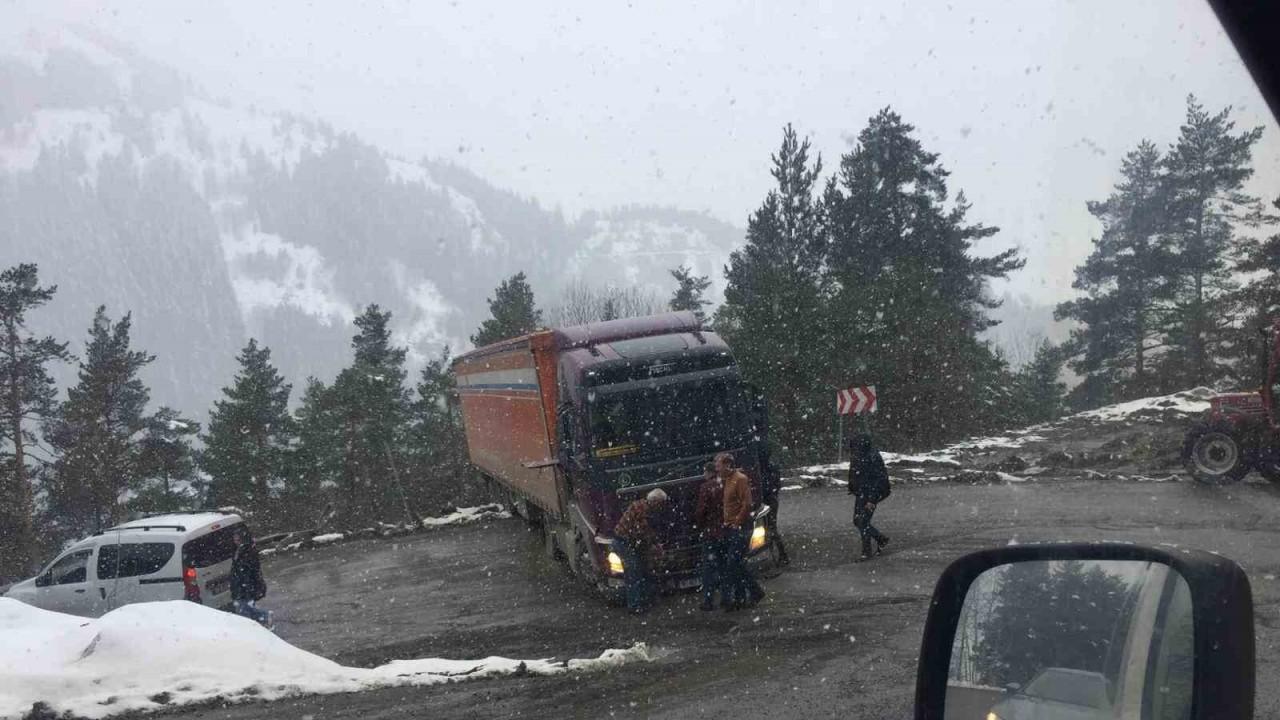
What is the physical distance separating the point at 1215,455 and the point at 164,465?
43918mm

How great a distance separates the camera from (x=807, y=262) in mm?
46094

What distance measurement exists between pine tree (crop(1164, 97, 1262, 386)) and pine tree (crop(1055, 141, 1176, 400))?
0.71 metres

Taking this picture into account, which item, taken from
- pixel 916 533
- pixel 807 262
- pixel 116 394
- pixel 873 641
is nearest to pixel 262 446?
pixel 116 394

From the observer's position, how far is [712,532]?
1175 cm

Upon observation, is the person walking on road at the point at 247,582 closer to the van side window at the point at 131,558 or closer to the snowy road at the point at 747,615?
the snowy road at the point at 747,615

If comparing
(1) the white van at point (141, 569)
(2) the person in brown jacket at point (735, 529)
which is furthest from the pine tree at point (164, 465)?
(2) the person in brown jacket at point (735, 529)

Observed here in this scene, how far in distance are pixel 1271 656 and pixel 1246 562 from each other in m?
4.05

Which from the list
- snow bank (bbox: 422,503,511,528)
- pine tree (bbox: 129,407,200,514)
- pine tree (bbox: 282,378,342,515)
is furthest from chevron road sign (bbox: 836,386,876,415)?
pine tree (bbox: 129,407,200,514)

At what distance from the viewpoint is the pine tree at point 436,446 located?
5166cm

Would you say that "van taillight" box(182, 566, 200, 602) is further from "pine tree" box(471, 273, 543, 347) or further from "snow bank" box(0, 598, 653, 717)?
"pine tree" box(471, 273, 543, 347)

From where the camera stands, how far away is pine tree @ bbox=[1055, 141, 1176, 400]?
43.8m

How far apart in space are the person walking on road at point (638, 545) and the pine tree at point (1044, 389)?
43.6 meters

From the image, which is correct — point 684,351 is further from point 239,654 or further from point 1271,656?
point 1271,656

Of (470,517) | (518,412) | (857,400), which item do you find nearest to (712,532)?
(518,412)
